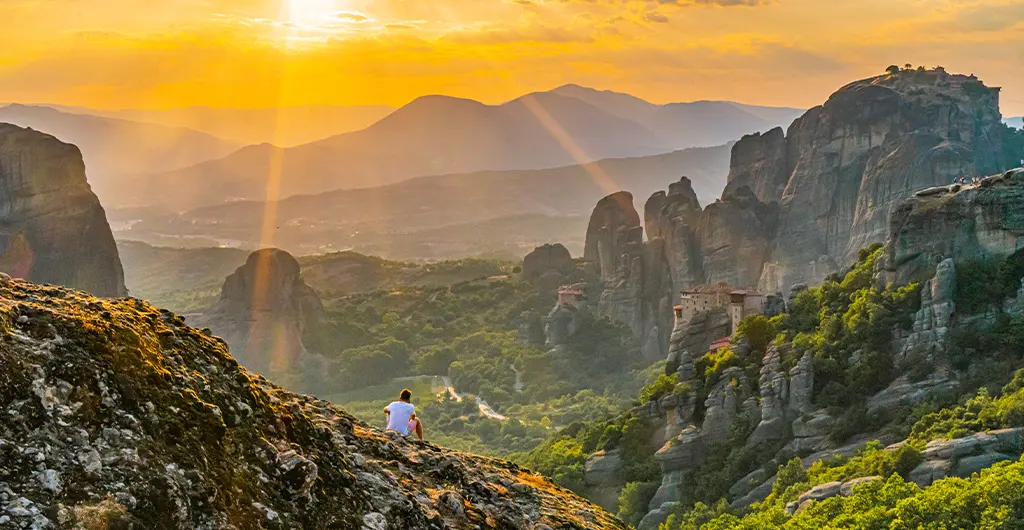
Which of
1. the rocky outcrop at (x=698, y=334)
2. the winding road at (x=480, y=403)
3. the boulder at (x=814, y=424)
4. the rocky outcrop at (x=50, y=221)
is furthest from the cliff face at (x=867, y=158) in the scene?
the rocky outcrop at (x=50, y=221)

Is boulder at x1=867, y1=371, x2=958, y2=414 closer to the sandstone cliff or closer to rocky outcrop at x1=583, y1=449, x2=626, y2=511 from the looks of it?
the sandstone cliff

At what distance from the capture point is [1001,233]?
40188 mm

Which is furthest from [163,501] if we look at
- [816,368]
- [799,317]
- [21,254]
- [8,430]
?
[21,254]

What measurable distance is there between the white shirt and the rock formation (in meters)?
82.5

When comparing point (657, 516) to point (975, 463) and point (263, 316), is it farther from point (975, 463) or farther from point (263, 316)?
point (263, 316)

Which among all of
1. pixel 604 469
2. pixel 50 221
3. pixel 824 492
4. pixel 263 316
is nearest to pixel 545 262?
pixel 263 316

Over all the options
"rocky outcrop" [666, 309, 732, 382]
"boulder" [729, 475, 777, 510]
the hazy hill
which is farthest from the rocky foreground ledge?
the hazy hill

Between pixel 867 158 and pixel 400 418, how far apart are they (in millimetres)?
89218

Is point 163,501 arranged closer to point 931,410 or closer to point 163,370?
point 163,370

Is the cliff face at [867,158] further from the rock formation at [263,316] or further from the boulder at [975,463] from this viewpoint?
the boulder at [975,463]

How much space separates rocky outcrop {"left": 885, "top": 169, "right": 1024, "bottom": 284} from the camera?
3988 centimetres

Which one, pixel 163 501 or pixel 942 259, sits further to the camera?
pixel 942 259

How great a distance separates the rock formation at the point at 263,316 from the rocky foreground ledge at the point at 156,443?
86.1 metres

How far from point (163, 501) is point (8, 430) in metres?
1.11
